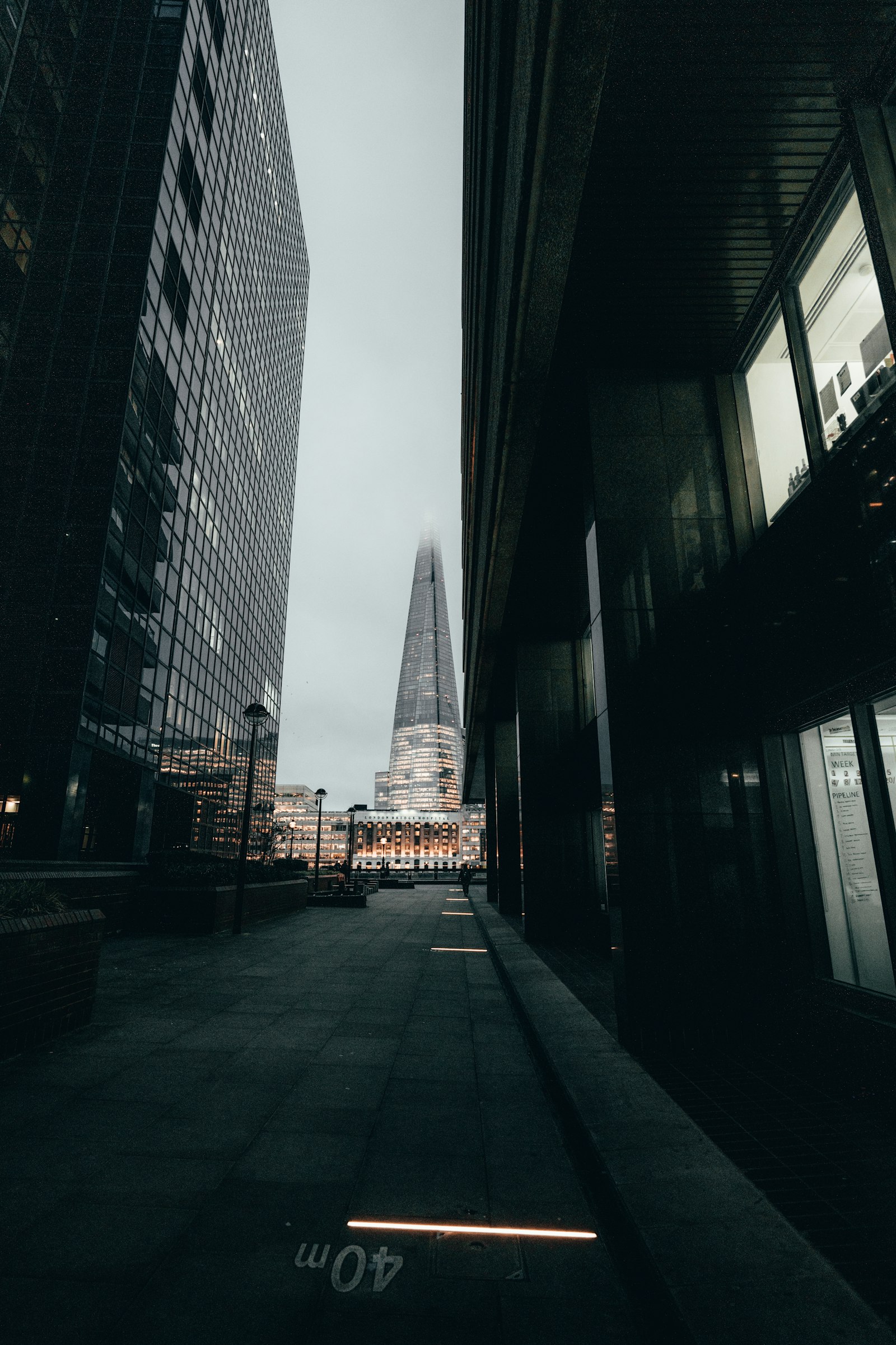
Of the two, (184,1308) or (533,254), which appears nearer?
(184,1308)

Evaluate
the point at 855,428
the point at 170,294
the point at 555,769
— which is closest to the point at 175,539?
the point at 170,294

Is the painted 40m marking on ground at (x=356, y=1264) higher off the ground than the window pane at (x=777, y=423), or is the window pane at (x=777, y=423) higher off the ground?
the window pane at (x=777, y=423)

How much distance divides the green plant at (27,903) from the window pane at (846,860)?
8.80 meters

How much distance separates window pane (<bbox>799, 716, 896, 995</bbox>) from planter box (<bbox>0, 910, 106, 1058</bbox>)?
862 cm

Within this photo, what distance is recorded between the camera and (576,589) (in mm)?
15367

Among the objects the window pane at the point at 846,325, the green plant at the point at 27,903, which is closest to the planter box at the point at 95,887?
the green plant at the point at 27,903

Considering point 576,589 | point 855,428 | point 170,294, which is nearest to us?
point 855,428

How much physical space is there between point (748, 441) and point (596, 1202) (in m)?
8.74

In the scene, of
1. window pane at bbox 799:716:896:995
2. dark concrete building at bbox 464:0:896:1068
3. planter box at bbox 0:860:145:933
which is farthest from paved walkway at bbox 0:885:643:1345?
planter box at bbox 0:860:145:933

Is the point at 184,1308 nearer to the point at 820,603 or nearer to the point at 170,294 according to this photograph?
the point at 820,603

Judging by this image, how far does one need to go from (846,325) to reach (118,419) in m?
29.3

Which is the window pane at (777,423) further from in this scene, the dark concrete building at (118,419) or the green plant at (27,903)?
the dark concrete building at (118,419)

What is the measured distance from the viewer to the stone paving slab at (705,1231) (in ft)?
8.73

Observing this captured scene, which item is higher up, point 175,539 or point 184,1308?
point 175,539
